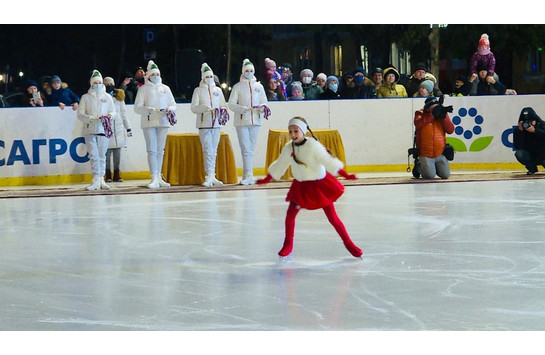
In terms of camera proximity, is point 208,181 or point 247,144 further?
point 247,144

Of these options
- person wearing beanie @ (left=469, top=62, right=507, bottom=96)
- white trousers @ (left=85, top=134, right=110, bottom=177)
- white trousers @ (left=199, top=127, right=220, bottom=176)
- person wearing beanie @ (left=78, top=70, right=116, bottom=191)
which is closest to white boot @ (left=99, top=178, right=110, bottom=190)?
person wearing beanie @ (left=78, top=70, right=116, bottom=191)

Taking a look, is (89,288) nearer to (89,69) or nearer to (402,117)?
(402,117)

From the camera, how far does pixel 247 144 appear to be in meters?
16.9

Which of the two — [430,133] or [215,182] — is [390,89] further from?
[215,182]

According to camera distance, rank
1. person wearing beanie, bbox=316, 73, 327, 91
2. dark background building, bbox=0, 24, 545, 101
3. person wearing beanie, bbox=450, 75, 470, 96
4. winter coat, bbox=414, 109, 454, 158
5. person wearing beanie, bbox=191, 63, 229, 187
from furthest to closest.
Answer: dark background building, bbox=0, 24, 545, 101 < person wearing beanie, bbox=316, 73, 327, 91 < person wearing beanie, bbox=450, 75, 470, 96 < winter coat, bbox=414, 109, 454, 158 < person wearing beanie, bbox=191, 63, 229, 187

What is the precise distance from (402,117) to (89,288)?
37.5ft

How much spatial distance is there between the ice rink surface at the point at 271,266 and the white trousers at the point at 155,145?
7.90 ft

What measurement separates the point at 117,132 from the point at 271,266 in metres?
9.00

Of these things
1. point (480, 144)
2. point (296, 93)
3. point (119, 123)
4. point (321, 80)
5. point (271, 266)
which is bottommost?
point (271, 266)

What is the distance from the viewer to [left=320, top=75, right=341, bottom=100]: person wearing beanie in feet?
62.3

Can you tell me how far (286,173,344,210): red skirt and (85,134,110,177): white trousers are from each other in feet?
26.0

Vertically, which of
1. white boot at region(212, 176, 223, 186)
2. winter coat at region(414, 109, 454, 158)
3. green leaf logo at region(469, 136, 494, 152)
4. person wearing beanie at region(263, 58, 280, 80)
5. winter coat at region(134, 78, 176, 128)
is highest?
person wearing beanie at region(263, 58, 280, 80)

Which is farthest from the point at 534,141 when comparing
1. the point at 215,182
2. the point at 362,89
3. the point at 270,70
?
the point at 215,182

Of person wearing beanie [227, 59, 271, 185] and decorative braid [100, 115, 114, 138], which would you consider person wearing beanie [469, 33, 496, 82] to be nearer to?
person wearing beanie [227, 59, 271, 185]
